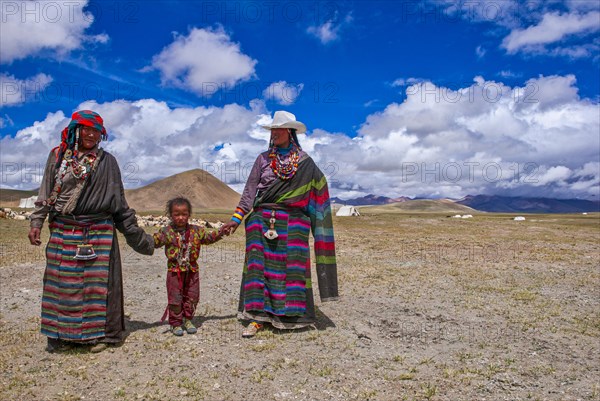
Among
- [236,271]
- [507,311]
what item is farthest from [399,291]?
[236,271]

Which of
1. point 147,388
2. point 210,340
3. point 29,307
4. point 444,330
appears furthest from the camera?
point 29,307

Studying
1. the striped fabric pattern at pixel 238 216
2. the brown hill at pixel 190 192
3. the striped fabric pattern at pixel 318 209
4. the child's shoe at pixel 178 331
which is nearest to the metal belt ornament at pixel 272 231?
the striped fabric pattern at pixel 318 209

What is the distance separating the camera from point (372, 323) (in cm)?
641

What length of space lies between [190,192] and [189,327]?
6324 inches

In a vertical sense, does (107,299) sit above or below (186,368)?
above

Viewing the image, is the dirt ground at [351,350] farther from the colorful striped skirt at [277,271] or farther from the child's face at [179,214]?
the child's face at [179,214]

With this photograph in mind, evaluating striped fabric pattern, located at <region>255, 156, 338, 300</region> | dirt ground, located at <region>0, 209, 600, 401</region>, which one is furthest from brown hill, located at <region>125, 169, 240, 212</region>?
striped fabric pattern, located at <region>255, 156, 338, 300</region>

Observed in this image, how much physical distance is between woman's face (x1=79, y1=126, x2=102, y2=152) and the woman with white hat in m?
1.91

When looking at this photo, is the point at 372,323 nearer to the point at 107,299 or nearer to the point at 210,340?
the point at 210,340

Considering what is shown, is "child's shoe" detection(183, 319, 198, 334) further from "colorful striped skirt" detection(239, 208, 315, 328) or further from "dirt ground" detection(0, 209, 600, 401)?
"colorful striped skirt" detection(239, 208, 315, 328)

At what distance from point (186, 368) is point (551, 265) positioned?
Result: 11298 millimetres

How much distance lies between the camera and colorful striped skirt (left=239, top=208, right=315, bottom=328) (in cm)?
576

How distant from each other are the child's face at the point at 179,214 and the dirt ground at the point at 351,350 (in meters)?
1.44

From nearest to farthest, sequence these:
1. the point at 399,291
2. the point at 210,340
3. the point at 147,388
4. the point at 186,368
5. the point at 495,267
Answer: the point at 147,388, the point at 186,368, the point at 210,340, the point at 399,291, the point at 495,267
